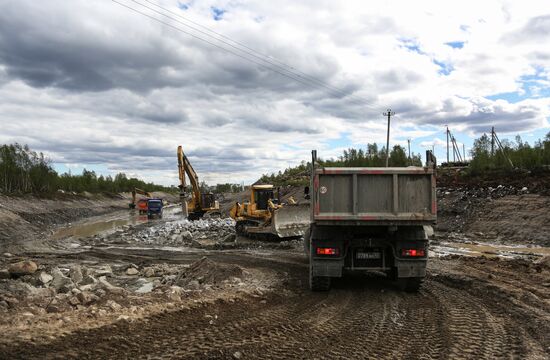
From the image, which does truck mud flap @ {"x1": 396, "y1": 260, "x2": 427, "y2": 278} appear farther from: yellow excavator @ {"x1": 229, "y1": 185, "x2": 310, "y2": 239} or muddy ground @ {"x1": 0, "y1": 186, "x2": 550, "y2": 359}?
yellow excavator @ {"x1": 229, "y1": 185, "x2": 310, "y2": 239}

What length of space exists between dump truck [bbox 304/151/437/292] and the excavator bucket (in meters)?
10.4

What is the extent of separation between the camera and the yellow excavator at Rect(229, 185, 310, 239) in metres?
19.7

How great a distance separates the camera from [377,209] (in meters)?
8.75

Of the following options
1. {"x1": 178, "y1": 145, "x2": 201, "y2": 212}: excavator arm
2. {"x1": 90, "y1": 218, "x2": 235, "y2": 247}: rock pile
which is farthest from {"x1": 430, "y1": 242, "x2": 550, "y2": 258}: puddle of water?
{"x1": 178, "y1": 145, "x2": 201, "y2": 212}: excavator arm

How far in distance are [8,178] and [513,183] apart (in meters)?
59.2

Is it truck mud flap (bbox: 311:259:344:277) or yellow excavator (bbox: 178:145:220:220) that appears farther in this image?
yellow excavator (bbox: 178:145:220:220)

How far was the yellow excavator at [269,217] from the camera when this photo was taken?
19656mm

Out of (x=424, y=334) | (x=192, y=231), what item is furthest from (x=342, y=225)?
(x=192, y=231)

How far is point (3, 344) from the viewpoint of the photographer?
5555 mm

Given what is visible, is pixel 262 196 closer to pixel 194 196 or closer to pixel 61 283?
pixel 194 196

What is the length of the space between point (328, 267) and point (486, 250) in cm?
1142

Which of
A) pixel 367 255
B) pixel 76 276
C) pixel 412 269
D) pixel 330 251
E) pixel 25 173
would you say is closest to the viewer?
pixel 412 269

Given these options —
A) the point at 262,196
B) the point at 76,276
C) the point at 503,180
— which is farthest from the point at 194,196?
the point at 76,276

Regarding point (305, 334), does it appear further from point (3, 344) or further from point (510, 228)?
point (510, 228)
